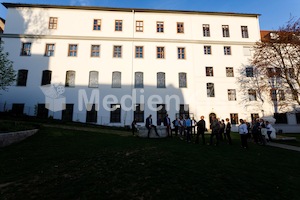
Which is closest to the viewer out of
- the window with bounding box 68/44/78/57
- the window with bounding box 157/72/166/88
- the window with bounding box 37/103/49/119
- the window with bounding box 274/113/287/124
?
the window with bounding box 37/103/49/119

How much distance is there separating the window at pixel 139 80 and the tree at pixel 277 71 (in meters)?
14.7

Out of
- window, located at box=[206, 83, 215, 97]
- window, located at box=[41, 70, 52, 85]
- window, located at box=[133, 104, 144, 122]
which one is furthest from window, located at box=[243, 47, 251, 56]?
window, located at box=[41, 70, 52, 85]

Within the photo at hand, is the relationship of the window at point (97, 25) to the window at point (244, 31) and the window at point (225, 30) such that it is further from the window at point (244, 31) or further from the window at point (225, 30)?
the window at point (244, 31)

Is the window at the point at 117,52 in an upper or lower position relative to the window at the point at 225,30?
lower

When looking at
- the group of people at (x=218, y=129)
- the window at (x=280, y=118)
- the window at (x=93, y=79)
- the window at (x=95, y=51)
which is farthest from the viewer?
the window at (x=280, y=118)

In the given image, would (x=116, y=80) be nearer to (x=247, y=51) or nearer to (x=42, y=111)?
(x=42, y=111)

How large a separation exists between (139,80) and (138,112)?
459 cm

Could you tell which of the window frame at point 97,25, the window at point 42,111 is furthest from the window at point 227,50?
the window at point 42,111

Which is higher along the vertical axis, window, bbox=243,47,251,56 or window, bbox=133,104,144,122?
window, bbox=243,47,251,56

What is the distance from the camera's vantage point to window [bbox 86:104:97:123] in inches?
877

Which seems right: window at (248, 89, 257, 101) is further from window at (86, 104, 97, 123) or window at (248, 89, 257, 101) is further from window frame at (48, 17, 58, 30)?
window frame at (48, 17, 58, 30)

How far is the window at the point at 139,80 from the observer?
23844 mm

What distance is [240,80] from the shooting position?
25.3m

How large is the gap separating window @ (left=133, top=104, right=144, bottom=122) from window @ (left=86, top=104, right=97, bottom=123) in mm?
5307
